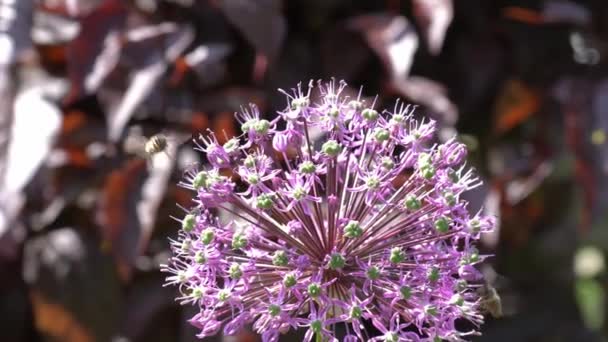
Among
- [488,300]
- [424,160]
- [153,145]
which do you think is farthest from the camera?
[153,145]

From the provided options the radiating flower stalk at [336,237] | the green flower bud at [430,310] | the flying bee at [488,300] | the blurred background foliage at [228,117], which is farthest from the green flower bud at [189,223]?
the blurred background foliage at [228,117]

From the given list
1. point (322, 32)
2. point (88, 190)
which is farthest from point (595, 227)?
point (88, 190)

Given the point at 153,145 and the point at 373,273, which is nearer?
the point at 373,273

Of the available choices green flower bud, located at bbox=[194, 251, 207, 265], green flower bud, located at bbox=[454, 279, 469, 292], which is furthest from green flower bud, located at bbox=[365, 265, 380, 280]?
green flower bud, located at bbox=[194, 251, 207, 265]

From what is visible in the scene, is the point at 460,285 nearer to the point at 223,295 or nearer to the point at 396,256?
the point at 396,256

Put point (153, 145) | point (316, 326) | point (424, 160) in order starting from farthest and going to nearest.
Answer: point (153, 145), point (424, 160), point (316, 326)

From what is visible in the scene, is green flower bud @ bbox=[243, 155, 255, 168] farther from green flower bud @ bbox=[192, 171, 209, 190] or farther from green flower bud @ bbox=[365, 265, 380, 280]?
green flower bud @ bbox=[365, 265, 380, 280]

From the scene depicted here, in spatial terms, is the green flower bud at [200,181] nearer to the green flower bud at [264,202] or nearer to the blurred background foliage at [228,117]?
the green flower bud at [264,202]

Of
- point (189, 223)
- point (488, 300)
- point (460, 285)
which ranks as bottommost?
point (488, 300)

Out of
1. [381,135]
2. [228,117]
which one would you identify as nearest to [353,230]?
[381,135]
